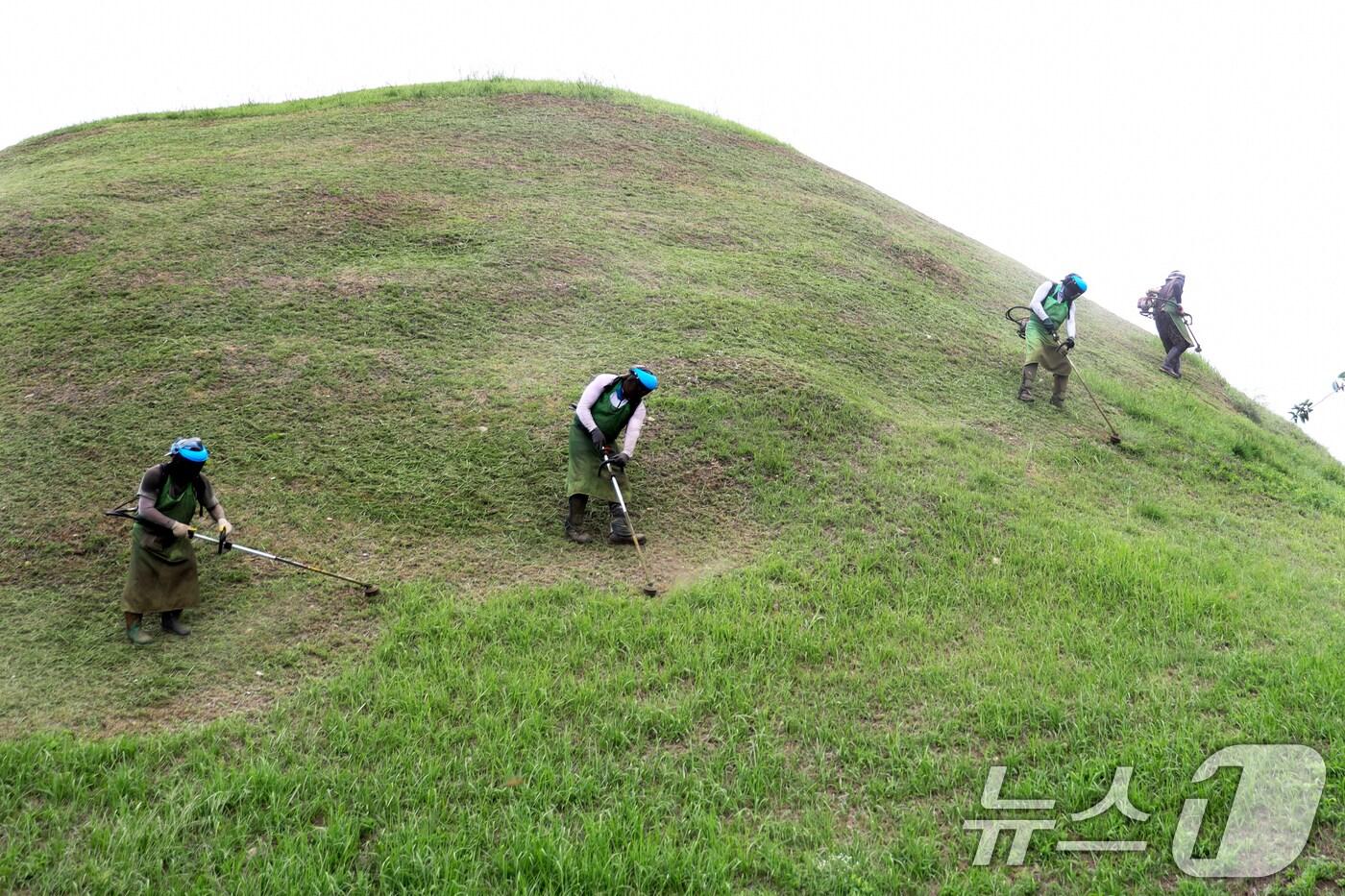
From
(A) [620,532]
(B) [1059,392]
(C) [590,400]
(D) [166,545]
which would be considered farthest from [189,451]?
(B) [1059,392]

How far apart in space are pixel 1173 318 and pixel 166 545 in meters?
17.2

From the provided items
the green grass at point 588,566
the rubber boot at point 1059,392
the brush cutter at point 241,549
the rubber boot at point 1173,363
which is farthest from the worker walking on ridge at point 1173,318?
the brush cutter at point 241,549

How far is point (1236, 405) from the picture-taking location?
15.1 metres

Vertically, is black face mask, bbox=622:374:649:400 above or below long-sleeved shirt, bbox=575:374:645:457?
above

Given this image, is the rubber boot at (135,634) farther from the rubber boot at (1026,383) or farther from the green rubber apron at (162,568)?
the rubber boot at (1026,383)

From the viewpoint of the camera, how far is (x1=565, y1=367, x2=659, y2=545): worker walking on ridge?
7586 millimetres

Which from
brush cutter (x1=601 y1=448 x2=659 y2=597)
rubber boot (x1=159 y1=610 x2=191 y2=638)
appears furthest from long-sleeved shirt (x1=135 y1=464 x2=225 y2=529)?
brush cutter (x1=601 y1=448 x2=659 y2=597)

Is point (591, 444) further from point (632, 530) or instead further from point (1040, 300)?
point (1040, 300)

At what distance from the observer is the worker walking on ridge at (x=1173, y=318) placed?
15.9m

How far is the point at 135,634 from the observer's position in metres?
5.95

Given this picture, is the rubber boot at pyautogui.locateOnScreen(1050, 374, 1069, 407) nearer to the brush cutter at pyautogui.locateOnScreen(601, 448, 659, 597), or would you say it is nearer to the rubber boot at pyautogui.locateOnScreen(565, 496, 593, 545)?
the brush cutter at pyautogui.locateOnScreen(601, 448, 659, 597)

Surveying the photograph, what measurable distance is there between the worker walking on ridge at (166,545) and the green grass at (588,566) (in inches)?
11.4

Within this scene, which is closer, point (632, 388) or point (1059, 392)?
point (632, 388)

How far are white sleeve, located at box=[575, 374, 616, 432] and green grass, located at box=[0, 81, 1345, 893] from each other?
1102 mm
